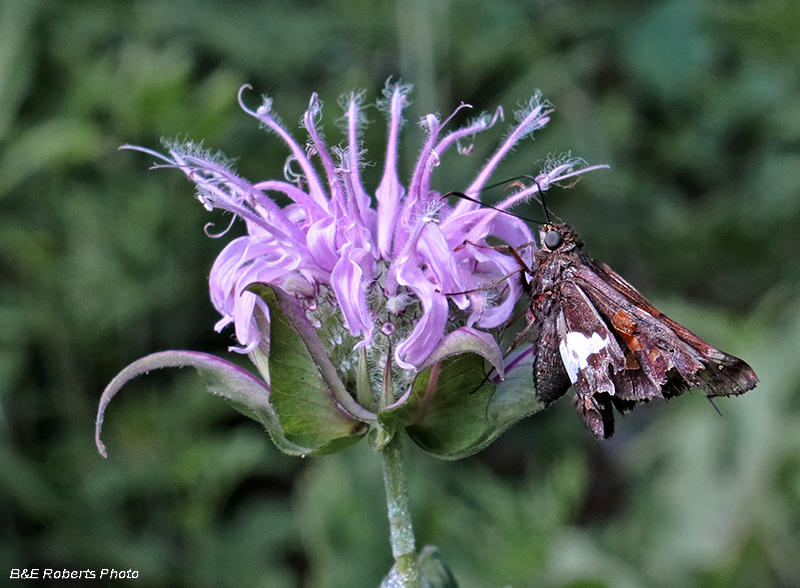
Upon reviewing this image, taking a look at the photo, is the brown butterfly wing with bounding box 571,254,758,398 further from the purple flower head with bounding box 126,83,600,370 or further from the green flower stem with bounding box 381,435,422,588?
the green flower stem with bounding box 381,435,422,588

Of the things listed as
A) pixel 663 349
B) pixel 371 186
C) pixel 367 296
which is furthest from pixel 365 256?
pixel 371 186

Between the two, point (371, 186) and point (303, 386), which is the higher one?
point (371, 186)

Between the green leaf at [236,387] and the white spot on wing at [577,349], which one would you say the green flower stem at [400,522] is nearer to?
the green leaf at [236,387]

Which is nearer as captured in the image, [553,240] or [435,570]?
[435,570]

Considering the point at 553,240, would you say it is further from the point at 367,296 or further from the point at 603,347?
the point at 367,296

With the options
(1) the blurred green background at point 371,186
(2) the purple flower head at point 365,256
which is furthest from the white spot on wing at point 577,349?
→ (1) the blurred green background at point 371,186
